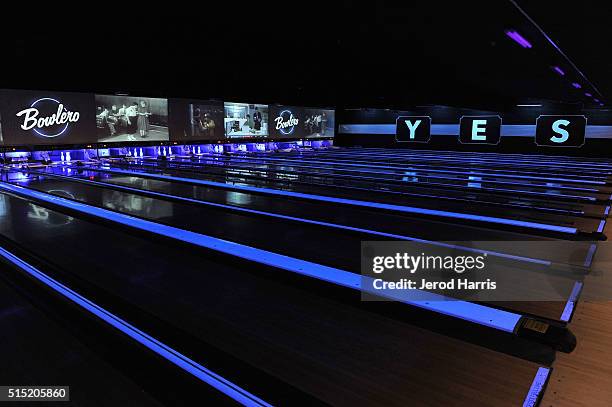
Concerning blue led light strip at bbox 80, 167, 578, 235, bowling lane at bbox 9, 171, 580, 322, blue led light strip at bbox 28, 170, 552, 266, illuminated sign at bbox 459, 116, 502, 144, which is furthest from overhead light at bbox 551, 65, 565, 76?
illuminated sign at bbox 459, 116, 502, 144

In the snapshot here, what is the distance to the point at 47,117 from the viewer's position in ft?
30.7

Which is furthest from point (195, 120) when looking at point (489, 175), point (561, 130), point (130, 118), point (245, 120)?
point (561, 130)

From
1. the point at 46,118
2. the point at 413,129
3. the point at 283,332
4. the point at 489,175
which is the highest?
the point at 46,118

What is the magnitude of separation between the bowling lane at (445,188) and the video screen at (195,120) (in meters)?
3.37

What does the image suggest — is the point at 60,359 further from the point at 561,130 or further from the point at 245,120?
the point at 561,130

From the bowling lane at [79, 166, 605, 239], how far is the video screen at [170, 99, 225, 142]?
557cm

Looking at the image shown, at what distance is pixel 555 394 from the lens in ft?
5.58

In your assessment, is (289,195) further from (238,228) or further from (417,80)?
(417,80)

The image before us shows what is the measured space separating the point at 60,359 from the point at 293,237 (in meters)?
2.22

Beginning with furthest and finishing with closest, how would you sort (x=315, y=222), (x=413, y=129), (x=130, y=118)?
(x=413, y=129) → (x=130, y=118) → (x=315, y=222)

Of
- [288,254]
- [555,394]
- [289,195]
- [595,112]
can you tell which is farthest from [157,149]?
[595,112]

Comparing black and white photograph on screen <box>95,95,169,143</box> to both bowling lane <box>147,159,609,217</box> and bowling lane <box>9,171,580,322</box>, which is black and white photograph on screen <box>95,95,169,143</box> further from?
bowling lane <box>9,171,580,322</box>

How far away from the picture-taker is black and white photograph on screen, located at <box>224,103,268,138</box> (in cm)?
1323

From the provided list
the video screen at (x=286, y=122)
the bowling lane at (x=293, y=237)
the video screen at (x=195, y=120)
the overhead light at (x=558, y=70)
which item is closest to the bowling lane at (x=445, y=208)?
the bowling lane at (x=293, y=237)
